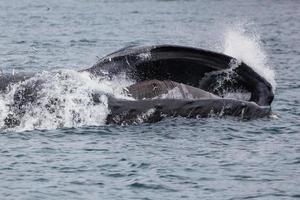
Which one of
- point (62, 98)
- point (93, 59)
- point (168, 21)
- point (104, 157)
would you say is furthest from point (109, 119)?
point (168, 21)

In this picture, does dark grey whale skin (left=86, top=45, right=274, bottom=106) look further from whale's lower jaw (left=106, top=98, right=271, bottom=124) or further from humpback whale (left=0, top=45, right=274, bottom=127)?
whale's lower jaw (left=106, top=98, right=271, bottom=124)

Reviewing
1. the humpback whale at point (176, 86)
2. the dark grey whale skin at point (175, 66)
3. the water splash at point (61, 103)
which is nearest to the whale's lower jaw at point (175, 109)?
the humpback whale at point (176, 86)

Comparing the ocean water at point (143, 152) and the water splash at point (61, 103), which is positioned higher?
the water splash at point (61, 103)

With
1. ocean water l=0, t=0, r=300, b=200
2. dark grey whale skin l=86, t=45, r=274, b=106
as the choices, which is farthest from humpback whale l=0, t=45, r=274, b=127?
ocean water l=0, t=0, r=300, b=200

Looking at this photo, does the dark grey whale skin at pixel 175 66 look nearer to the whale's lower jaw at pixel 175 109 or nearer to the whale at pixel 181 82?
the whale at pixel 181 82

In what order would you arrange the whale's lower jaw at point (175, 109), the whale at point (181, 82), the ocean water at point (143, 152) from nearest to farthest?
1. the ocean water at point (143, 152)
2. the whale's lower jaw at point (175, 109)
3. the whale at point (181, 82)

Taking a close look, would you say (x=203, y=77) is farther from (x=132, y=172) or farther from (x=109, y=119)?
(x=132, y=172)

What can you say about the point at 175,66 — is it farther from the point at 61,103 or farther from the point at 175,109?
the point at 61,103

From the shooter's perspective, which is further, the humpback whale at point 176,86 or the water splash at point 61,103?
the humpback whale at point 176,86

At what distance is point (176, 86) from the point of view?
17.8m

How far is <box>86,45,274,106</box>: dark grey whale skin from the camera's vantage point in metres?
17.6

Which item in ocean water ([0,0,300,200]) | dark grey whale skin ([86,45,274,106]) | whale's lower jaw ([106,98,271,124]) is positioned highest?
dark grey whale skin ([86,45,274,106])

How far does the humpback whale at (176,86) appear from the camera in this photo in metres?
17.0

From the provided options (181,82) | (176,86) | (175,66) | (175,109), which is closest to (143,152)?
(175,109)
